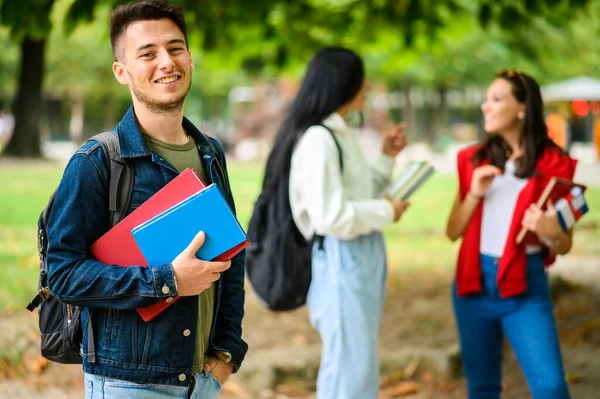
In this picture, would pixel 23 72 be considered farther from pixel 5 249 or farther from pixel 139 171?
pixel 139 171

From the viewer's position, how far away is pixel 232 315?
8.48 ft

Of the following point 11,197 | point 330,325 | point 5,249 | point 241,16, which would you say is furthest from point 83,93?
point 330,325

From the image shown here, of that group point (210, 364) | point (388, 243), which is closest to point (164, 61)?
point (210, 364)

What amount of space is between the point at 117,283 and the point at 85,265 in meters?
0.10

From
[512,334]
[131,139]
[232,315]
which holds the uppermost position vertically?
[131,139]

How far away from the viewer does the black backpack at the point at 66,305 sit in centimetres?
222

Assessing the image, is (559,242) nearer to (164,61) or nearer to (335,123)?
(335,123)

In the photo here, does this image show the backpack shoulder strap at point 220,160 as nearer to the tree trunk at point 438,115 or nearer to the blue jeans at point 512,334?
the blue jeans at point 512,334

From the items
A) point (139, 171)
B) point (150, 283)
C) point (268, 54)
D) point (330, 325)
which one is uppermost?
point (268, 54)

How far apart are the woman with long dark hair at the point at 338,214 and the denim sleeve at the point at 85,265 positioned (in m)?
1.64

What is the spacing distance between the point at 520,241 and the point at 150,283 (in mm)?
2107

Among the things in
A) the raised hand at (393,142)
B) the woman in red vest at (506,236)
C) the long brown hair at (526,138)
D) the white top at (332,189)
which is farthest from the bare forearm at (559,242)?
the raised hand at (393,142)

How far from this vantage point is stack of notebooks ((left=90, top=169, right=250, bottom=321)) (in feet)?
7.02

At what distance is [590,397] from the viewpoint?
5.34 metres
